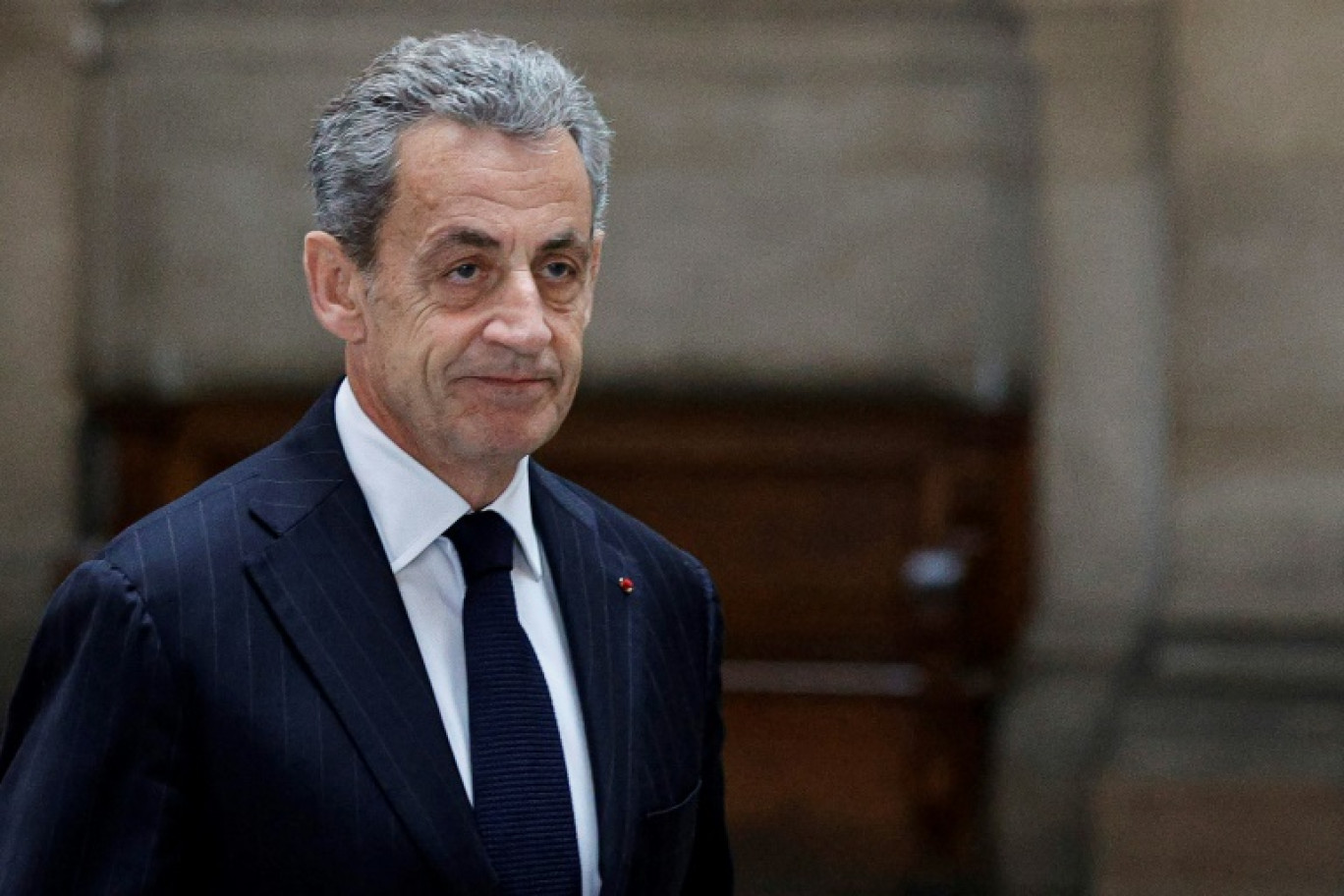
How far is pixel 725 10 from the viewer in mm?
6297

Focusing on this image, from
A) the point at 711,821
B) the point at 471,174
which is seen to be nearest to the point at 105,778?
the point at 471,174

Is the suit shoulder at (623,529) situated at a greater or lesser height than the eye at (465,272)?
lesser

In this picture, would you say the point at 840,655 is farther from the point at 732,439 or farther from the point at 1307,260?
the point at 1307,260

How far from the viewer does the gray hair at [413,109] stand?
2.11m

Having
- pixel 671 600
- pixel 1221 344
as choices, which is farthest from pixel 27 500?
pixel 671 600

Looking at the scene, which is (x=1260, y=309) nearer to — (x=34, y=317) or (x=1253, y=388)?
(x=1253, y=388)

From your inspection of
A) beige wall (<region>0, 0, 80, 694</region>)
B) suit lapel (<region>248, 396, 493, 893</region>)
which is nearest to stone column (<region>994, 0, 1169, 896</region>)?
beige wall (<region>0, 0, 80, 694</region>)

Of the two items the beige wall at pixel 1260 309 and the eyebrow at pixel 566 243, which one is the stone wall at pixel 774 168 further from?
the eyebrow at pixel 566 243

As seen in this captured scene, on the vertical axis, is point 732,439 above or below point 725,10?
below

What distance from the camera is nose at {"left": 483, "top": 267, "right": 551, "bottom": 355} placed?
212 centimetres

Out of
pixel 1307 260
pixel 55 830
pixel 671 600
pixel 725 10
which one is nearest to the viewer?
pixel 55 830

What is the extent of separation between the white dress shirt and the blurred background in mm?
→ 3751

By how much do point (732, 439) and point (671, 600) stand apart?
3807 mm

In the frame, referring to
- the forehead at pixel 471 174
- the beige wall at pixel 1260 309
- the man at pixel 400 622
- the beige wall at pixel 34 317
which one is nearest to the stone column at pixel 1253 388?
the beige wall at pixel 1260 309
